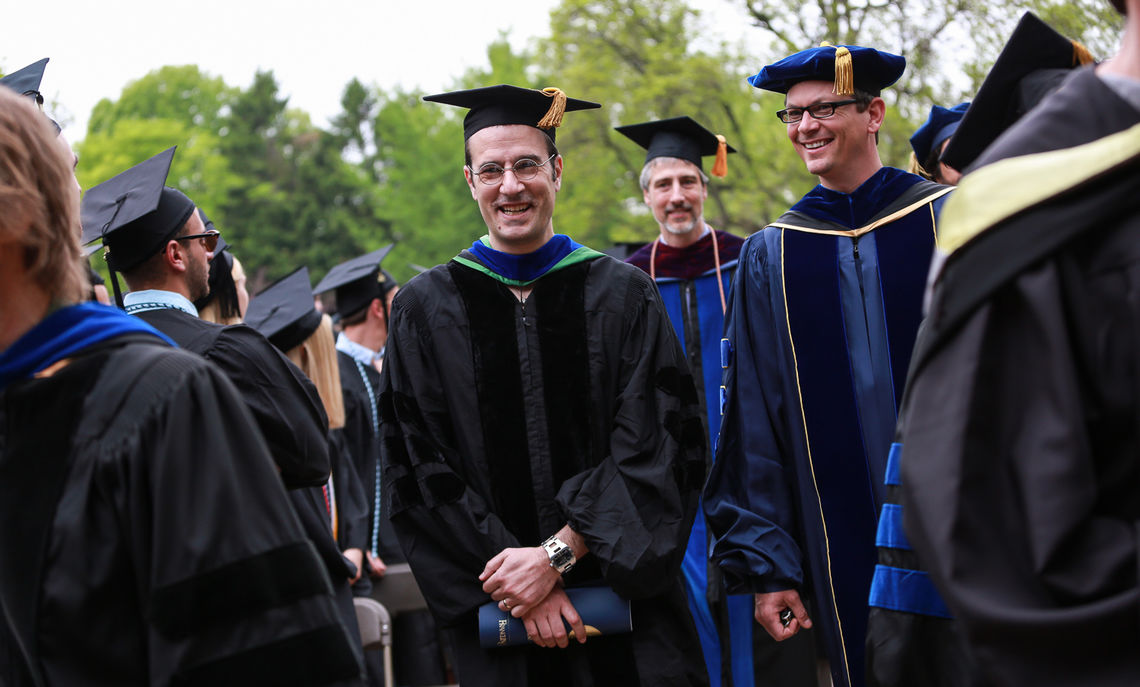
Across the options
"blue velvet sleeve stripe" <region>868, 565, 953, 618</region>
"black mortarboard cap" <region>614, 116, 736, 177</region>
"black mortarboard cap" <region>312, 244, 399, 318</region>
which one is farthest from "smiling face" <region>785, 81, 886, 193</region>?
"black mortarboard cap" <region>312, 244, 399, 318</region>

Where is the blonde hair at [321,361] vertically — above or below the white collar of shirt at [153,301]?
below

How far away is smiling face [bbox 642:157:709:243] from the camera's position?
5.89m

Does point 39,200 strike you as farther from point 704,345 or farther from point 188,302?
point 704,345

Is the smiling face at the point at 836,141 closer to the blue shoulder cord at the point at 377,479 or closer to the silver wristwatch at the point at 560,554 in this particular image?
the silver wristwatch at the point at 560,554

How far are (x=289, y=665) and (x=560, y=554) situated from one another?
1.50m

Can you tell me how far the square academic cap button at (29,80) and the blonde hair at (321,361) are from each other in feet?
6.44

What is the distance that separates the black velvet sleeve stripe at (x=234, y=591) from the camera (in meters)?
1.73

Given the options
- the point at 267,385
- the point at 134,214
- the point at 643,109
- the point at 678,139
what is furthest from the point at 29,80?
the point at 643,109

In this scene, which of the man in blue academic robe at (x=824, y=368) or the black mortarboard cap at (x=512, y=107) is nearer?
the man in blue academic robe at (x=824, y=368)

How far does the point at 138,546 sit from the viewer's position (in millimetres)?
1771

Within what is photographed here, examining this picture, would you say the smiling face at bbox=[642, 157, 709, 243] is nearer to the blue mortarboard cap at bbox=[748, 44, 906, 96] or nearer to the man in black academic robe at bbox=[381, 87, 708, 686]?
the blue mortarboard cap at bbox=[748, 44, 906, 96]

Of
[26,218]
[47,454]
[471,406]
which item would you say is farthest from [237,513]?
[471,406]

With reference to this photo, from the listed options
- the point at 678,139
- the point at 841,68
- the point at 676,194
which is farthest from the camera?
the point at 678,139

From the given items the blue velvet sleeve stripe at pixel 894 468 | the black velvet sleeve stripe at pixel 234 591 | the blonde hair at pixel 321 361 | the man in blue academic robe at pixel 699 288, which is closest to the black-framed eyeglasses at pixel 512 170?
the blue velvet sleeve stripe at pixel 894 468
